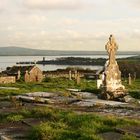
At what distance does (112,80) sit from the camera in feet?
67.1

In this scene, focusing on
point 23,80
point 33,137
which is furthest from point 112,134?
point 23,80

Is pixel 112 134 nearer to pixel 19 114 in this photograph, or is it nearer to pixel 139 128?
pixel 139 128

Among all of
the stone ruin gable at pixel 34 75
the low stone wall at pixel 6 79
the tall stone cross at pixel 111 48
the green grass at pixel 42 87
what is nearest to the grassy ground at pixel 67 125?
the tall stone cross at pixel 111 48

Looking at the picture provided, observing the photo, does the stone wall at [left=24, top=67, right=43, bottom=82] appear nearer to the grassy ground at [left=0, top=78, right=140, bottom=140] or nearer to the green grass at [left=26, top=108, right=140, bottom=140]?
the grassy ground at [left=0, top=78, right=140, bottom=140]

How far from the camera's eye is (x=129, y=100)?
18312mm

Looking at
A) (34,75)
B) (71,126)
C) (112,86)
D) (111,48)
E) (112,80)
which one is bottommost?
(71,126)

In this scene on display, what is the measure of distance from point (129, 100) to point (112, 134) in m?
9.55

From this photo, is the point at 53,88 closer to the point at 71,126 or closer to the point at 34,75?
the point at 34,75

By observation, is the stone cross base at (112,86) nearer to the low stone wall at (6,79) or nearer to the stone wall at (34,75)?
the low stone wall at (6,79)

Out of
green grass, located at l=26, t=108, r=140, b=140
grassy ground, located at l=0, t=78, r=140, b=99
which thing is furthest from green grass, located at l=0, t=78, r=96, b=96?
green grass, located at l=26, t=108, r=140, b=140

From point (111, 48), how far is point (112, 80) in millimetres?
1843

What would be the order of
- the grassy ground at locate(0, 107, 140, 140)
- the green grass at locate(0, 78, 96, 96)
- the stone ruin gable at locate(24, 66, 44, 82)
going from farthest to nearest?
the stone ruin gable at locate(24, 66, 44, 82) → the green grass at locate(0, 78, 96, 96) → the grassy ground at locate(0, 107, 140, 140)

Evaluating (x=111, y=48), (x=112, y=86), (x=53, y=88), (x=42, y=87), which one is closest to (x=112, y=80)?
(x=112, y=86)

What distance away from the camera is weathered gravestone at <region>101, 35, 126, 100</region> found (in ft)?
64.6
